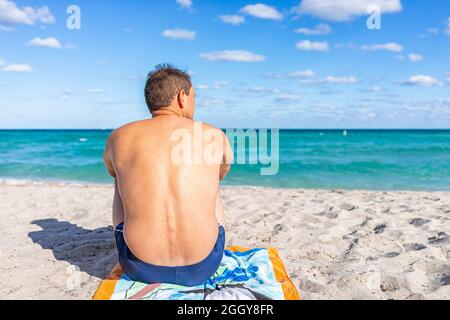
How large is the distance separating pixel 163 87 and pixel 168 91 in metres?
0.04

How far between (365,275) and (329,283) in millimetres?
327

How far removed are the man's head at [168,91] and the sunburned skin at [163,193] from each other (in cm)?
10

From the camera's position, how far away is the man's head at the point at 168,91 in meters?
2.66

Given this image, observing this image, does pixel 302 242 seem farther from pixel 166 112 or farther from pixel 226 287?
pixel 166 112

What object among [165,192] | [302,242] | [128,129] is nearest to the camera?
[165,192]

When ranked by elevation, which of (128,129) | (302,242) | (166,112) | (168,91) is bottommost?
(302,242)

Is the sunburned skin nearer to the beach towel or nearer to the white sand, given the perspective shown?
the beach towel

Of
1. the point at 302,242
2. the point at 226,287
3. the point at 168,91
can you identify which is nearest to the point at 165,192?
the point at 168,91

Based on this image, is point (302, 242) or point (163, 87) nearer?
point (163, 87)

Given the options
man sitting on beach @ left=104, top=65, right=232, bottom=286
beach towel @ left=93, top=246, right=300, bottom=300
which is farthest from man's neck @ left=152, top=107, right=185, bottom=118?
beach towel @ left=93, top=246, right=300, bottom=300

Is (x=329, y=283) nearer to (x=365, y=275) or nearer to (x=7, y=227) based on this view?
(x=365, y=275)

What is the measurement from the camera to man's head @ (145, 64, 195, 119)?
8.73ft

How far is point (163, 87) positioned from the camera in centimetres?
266

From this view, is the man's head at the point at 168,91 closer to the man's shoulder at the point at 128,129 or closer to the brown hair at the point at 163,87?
the brown hair at the point at 163,87
